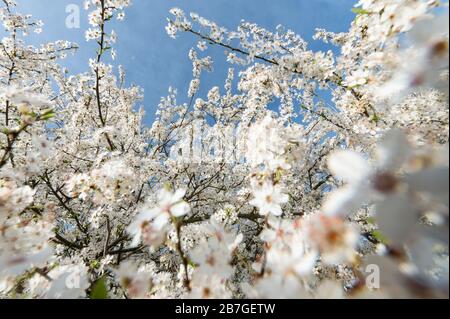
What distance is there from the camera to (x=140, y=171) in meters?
5.81

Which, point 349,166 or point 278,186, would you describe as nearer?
point 349,166

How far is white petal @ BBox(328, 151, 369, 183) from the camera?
662 millimetres

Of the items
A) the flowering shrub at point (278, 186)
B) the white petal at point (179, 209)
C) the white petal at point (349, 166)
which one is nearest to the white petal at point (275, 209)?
the flowering shrub at point (278, 186)

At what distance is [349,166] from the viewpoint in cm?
68

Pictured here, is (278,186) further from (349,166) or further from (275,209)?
(349,166)

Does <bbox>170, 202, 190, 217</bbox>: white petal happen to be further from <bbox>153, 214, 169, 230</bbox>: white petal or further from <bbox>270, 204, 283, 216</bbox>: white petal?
<bbox>270, 204, 283, 216</bbox>: white petal

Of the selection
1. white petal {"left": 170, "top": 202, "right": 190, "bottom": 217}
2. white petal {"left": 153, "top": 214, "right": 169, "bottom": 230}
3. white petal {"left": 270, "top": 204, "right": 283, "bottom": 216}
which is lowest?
white petal {"left": 153, "top": 214, "right": 169, "bottom": 230}

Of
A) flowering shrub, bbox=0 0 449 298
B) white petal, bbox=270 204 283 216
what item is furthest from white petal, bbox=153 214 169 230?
white petal, bbox=270 204 283 216

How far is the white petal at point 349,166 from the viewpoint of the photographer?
2.17 ft

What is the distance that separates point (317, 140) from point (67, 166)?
6348 mm

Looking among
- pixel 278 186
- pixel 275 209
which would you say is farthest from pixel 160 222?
pixel 278 186

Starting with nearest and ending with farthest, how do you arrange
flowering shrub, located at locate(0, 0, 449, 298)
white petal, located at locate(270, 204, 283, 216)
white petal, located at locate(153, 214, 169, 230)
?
flowering shrub, located at locate(0, 0, 449, 298) < white petal, located at locate(153, 214, 169, 230) < white petal, located at locate(270, 204, 283, 216)

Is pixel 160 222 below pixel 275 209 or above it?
below

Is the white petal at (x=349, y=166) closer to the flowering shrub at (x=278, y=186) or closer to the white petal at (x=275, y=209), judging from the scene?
the flowering shrub at (x=278, y=186)
